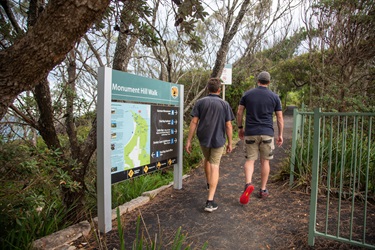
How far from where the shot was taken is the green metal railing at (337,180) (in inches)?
97.1

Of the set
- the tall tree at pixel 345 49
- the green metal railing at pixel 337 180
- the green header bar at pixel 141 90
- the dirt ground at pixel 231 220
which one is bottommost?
the dirt ground at pixel 231 220

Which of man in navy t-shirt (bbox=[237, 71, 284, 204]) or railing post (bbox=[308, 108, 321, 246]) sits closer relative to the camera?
railing post (bbox=[308, 108, 321, 246])

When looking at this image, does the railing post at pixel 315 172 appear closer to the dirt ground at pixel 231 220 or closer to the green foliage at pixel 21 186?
the dirt ground at pixel 231 220

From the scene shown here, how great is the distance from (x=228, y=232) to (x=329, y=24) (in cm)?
633

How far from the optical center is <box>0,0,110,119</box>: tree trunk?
158cm

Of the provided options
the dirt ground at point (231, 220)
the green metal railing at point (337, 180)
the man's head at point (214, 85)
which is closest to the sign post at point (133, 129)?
the dirt ground at point (231, 220)

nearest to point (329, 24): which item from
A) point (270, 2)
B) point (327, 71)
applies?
point (327, 71)

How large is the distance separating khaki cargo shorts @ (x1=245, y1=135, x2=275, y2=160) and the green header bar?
55.2 inches

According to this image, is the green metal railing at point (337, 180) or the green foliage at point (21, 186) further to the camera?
the green metal railing at point (337, 180)

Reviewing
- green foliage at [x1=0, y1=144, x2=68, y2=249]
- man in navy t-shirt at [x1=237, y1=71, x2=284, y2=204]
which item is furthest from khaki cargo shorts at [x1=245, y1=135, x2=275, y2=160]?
green foliage at [x1=0, y1=144, x2=68, y2=249]

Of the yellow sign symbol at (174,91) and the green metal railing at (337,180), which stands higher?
the yellow sign symbol at (174,91)

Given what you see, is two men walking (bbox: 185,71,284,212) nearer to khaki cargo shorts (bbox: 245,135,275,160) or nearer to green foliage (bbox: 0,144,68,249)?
khaki cargo shorts (bbox: 245,135,275,160)

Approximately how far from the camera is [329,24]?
6773mm

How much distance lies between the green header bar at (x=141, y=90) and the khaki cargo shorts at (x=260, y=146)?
140 cm
